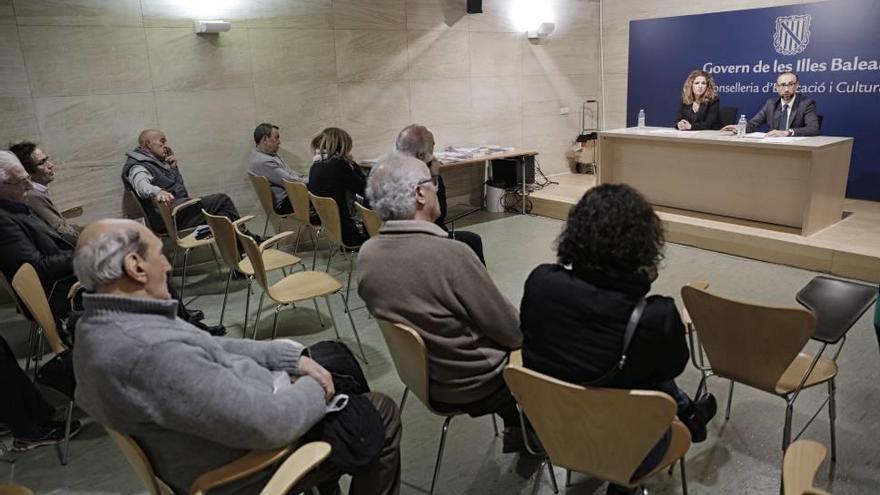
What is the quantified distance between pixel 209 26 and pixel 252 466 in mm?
4372

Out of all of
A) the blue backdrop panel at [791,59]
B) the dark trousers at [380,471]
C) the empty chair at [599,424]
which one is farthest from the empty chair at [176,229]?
the blue backdrop panel at [791,59]

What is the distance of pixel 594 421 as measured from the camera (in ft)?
4.90

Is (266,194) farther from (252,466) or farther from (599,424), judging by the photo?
(599,424)

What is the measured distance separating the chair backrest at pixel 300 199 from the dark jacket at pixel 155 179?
2.80 feet

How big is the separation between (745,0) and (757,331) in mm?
5858

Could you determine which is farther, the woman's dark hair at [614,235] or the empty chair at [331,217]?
the empty chair at [331,217]

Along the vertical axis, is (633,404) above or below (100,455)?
above

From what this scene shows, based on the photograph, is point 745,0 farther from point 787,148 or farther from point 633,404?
point 633,404

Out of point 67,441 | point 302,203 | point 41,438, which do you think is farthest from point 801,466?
point 302,203

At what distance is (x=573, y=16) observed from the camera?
7.51 meters

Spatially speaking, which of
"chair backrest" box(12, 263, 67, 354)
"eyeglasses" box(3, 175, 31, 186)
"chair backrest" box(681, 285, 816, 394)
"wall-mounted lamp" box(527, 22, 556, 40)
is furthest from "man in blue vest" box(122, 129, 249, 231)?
"wall-mounted lamp" box(527, 22, 556, 40)

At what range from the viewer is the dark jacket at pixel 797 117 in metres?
4.86

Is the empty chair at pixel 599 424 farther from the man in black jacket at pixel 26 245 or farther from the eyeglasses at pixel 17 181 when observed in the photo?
the eyeglasses at pixel 17 181

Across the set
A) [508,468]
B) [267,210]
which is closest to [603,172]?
[267,210]
